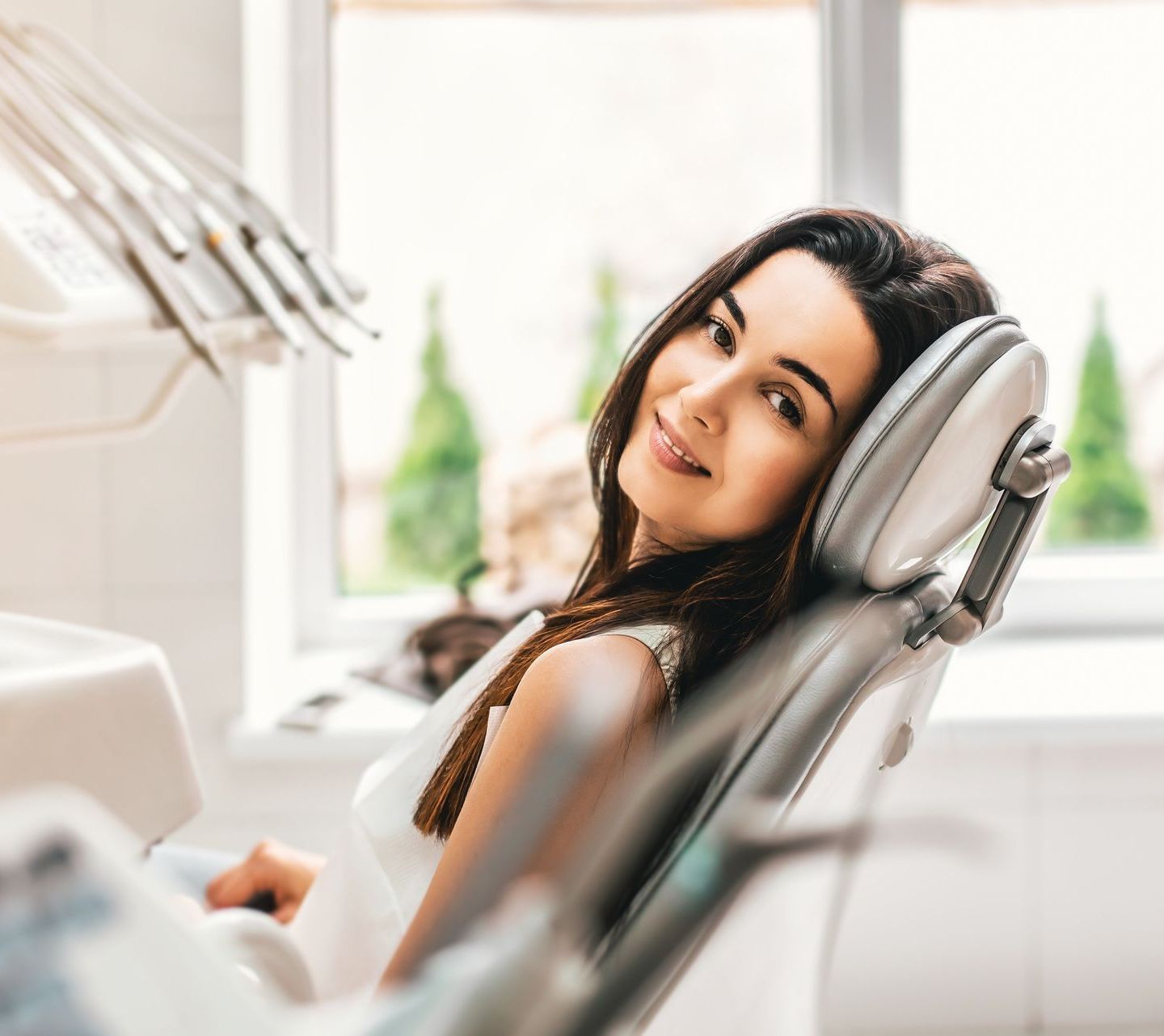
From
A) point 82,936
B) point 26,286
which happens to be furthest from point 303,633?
point 82,936

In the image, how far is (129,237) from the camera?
0.84 metres

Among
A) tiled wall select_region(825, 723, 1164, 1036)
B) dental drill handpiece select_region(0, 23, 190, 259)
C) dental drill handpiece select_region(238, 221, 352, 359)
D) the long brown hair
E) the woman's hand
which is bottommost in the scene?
tiled wall select_region(825, 723, 1164, 1036)

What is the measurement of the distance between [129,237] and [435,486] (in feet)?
3.99

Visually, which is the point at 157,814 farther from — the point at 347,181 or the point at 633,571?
the point at 347,181

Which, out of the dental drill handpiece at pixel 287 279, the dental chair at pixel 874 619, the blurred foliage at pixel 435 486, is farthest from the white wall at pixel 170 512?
the dental chair at pixel 874 619

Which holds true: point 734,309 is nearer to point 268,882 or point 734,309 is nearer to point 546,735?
point 546,735

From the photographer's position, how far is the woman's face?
2.59 ft

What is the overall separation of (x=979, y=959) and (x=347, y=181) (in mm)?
1597

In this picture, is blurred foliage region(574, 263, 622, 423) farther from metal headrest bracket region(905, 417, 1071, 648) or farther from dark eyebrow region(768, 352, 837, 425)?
metal headrest bracket region(905, 417, 1071, 648)

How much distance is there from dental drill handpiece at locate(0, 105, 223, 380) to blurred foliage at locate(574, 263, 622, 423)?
1177 millimetres

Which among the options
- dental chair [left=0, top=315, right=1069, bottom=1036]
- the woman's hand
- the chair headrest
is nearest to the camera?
dental chair [left=0, top=315, right=1069, bottom=1036]

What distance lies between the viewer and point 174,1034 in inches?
9.3

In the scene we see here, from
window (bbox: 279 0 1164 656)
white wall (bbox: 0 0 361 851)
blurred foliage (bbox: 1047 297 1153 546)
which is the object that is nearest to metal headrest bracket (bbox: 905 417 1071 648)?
white wall (bbox: 0 0 361 851)

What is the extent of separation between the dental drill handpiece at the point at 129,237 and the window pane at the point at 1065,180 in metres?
1.45
